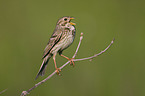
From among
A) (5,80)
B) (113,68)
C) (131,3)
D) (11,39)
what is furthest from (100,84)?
(131,3)

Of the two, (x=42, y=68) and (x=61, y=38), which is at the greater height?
(x=61, y=38)

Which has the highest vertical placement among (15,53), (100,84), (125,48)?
(15,53)

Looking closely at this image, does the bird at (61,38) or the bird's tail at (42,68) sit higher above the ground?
the bird at (61,38)

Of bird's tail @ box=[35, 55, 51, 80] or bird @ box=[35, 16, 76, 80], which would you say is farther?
bird's tail @ box=[35, 55, 51, 80]

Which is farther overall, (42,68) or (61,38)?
(42,68)

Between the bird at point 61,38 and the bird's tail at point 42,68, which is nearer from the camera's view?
the bird at point 61,38

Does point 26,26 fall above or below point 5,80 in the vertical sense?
above

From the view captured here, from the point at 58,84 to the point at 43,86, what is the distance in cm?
32

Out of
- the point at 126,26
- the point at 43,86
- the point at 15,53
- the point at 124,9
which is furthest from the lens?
the point at 124,9

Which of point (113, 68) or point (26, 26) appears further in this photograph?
point (26, 26)

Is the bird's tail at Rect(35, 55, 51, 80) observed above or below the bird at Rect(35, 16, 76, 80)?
below

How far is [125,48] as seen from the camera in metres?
7.10

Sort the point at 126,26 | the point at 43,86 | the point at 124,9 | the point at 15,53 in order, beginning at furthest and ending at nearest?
the point at 124,9
the point at 126,26
the point at 15,53
the point at 43,86

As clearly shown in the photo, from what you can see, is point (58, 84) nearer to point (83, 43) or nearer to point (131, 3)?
point (83, 43)
